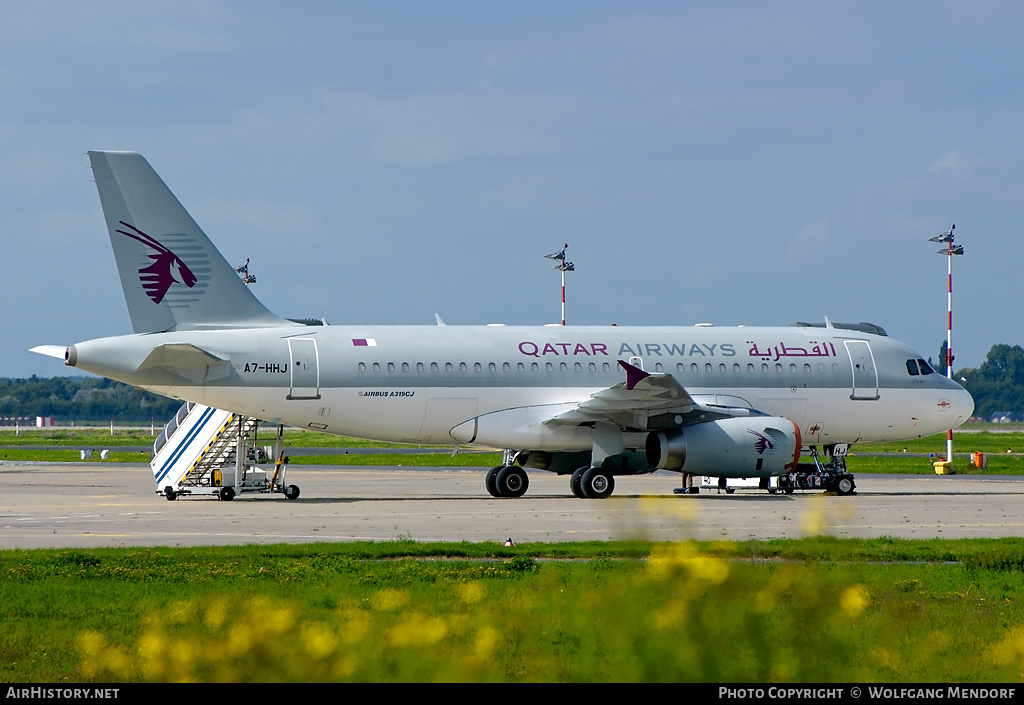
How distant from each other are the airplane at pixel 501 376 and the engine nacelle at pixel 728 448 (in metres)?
0.04

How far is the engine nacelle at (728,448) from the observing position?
30.4 m

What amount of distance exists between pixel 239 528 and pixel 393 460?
115 feet

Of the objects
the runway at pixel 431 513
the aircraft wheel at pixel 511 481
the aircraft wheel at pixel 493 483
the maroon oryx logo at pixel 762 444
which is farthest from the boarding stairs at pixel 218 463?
the maroon oryx logo at pixel 762 444

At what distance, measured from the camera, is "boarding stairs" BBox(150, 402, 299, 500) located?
109ft

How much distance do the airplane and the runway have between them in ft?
5.24

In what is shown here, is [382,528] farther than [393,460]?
No

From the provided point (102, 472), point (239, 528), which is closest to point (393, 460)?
point (102, 472)

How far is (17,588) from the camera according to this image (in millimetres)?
14375

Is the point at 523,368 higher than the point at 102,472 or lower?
higher

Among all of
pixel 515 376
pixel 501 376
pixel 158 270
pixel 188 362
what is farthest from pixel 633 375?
pixel 158 270

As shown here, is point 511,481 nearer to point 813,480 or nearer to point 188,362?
point 188,362

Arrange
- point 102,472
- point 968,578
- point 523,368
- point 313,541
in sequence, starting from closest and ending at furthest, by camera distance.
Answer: point 968,578 → point 313,541 → point 523,368 → point 102,472

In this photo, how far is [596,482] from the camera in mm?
31562

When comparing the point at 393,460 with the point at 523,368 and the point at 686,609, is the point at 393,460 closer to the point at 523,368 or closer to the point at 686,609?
the point at 523,368
